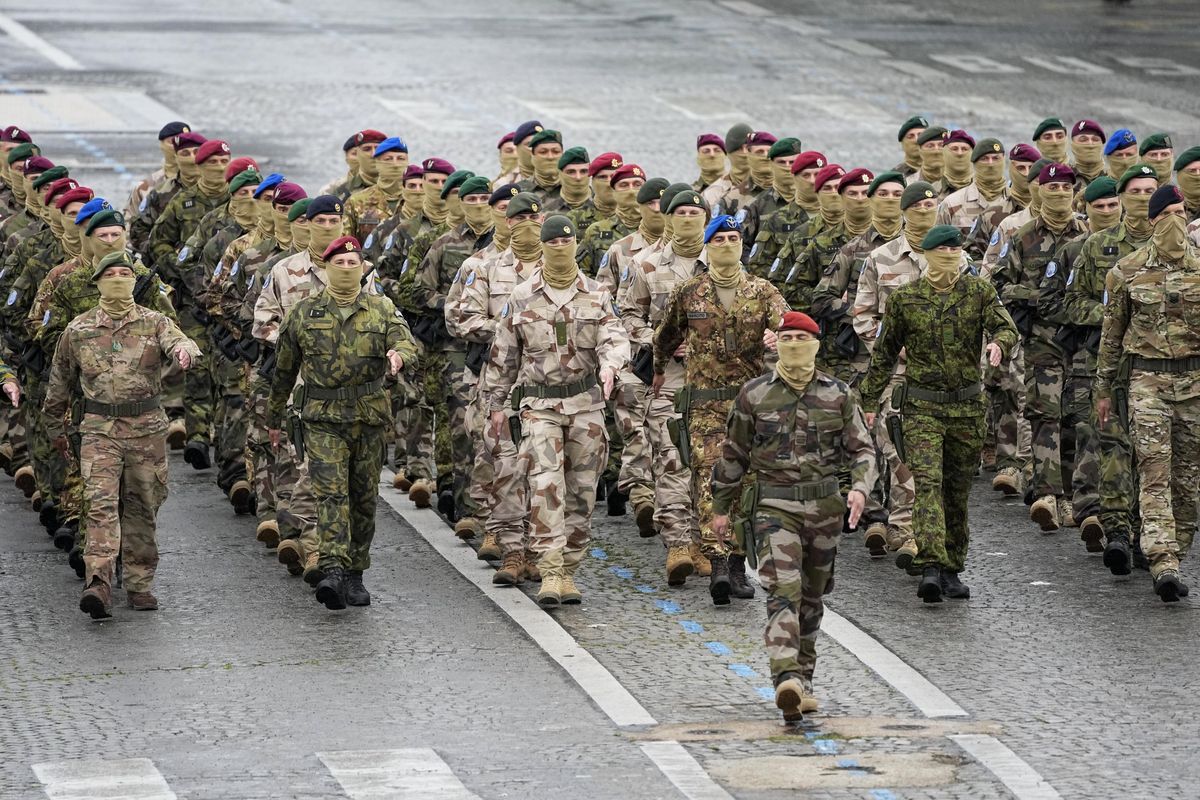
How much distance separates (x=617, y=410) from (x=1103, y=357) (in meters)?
3.49

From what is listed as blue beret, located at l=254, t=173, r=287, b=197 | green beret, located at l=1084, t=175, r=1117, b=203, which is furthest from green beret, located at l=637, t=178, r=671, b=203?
green beret, located at l=1084, t=175, r=1117, b=203

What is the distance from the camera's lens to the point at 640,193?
1770 cm

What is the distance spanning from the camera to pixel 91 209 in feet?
55.1

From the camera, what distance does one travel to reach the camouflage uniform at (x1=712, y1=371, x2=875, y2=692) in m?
12.9

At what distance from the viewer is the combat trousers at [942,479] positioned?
49.7 feet

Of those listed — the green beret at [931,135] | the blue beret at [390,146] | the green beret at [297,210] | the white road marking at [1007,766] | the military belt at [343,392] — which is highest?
the green beret at [931,135]

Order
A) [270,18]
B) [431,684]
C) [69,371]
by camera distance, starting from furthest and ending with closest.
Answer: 1. [270,18]
2. [69,371]
3. [431,684]

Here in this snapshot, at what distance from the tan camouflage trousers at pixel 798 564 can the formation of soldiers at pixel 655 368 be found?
16 mm

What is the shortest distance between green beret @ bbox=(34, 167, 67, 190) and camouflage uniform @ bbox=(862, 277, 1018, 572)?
6.83m

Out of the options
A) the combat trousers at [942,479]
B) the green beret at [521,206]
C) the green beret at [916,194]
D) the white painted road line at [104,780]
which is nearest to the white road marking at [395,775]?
the white painted road line at [104,780]

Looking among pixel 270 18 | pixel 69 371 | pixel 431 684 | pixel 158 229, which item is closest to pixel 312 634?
pixel 431 684

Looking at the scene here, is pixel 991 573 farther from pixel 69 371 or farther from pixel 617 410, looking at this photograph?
pixel 69 371

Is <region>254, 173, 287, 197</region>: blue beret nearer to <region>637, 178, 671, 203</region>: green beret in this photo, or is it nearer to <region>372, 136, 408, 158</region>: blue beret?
<region>372, 136, 408, 158</region>: blue beret

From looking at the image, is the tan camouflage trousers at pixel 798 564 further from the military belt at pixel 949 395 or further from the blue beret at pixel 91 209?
the blue beret at pixel 91 209
